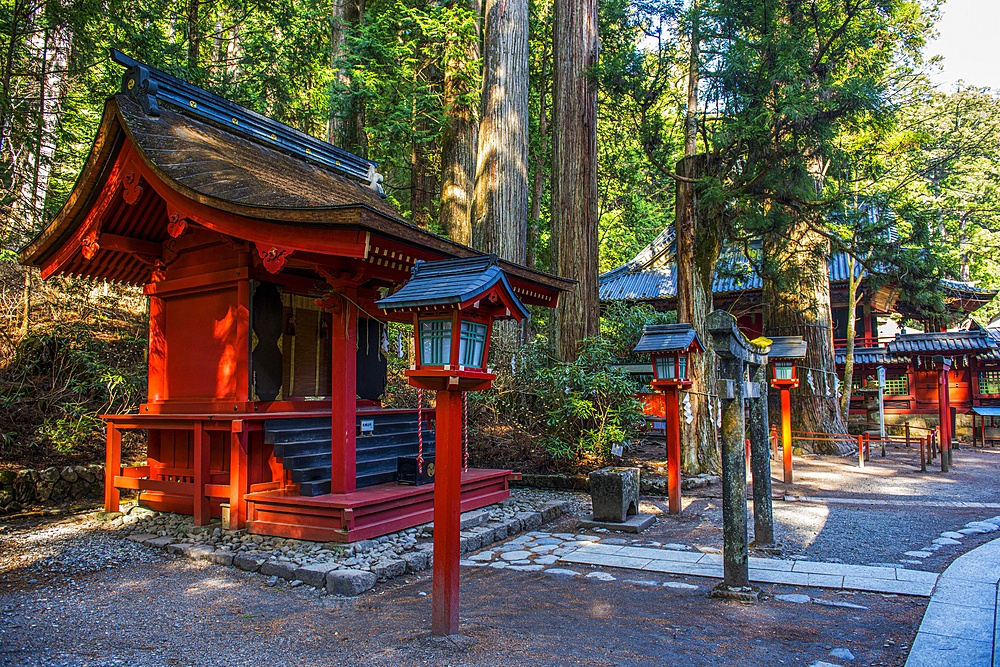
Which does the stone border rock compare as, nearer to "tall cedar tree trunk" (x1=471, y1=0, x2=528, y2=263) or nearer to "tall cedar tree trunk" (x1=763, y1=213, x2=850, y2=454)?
"tall cedar tree trunk" (x1=471, y1=0, x2=528, y2=263)

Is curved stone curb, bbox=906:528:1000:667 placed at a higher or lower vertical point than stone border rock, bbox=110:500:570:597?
higher

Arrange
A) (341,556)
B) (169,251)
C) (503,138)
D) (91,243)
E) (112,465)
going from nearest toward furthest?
(341,556) → (91,243) → (112,465) → (169,251) → (503,138)

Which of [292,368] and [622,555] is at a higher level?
[292,368]

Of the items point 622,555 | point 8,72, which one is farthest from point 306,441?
point 8,72

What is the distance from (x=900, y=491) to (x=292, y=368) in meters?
9.73

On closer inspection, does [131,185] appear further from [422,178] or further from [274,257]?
[422,178]

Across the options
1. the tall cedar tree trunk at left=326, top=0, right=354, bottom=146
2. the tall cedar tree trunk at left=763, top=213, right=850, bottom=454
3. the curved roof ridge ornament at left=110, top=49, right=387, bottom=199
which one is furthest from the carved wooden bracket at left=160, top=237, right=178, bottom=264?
the tall cedar tree trunk at left=763, top=213, right=850, bottom=454

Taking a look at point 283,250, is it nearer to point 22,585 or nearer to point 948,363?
point 22,585

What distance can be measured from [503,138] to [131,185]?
22.4 ft

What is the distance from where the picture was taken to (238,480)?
6312mm

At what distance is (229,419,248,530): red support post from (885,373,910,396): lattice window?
2227 centimetres

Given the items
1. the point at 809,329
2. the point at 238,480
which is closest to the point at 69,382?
the point at 238,480

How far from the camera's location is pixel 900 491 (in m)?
9.80

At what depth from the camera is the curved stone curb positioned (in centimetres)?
332
